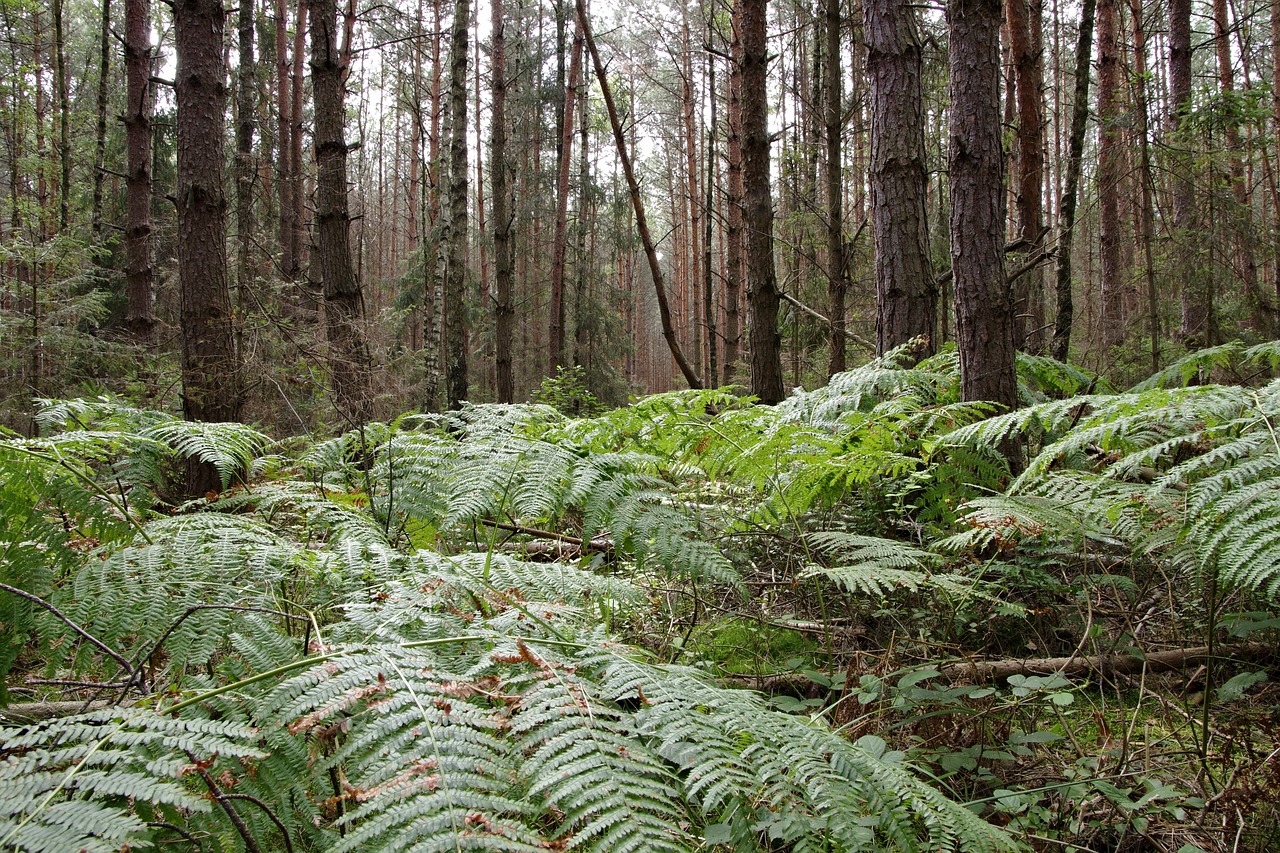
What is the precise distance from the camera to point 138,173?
934cm

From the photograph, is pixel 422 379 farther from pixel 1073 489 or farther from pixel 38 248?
pixel 1073 489

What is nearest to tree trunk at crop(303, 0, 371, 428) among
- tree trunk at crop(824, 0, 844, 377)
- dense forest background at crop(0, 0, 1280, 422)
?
dense forest background at crop(0, 0, 1280, 422)

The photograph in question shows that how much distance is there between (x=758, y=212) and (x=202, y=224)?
4.72 meters

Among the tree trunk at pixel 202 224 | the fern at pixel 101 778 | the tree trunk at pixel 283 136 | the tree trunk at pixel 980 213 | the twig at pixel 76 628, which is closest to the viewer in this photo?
the fern at pixel 101 778

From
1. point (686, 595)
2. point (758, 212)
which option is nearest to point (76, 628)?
point (686, 595)

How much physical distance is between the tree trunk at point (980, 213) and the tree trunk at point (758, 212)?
2877 millimetres

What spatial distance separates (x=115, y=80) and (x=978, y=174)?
80.0ft

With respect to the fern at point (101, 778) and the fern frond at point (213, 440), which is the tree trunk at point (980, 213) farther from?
the fern at point (101, 778)

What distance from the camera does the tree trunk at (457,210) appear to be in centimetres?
1055

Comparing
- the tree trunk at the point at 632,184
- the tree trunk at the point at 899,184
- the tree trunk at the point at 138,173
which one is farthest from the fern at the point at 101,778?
the tree trunk at the point at 138,173

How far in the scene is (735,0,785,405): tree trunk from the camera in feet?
20.5

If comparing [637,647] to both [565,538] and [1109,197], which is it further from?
[1109,197]

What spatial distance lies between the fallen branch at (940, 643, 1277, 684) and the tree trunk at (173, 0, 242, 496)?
16.6 feet

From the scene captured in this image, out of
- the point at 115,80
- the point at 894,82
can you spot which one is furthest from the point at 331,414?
the point at 115,80
